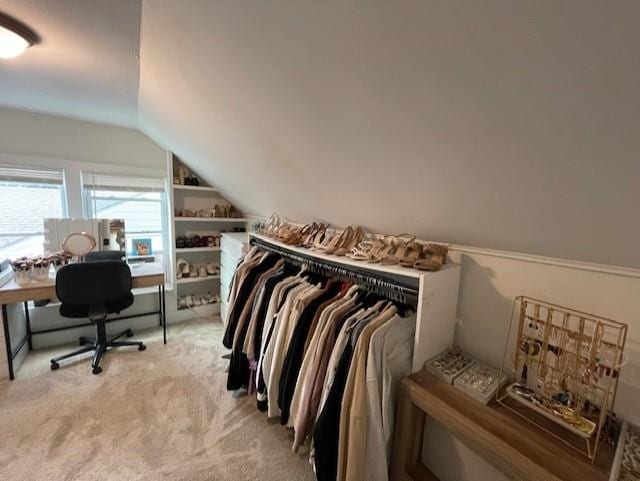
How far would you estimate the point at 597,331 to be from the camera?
0.86m

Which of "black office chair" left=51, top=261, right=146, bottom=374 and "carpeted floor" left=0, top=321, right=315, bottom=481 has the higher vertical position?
"black office chair" left=51, top=261, right=146, bottom=374

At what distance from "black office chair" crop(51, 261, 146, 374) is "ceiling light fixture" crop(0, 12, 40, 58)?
141 centimetres

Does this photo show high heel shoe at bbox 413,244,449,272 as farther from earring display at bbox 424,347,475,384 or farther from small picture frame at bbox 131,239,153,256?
small picture frame at bbox 131,239,153,256

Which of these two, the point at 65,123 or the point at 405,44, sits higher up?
the point at 65,123

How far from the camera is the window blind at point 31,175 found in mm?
2369

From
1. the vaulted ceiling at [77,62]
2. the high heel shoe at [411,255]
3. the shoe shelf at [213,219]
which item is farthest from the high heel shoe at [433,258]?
the shoe shelf at [213,219]

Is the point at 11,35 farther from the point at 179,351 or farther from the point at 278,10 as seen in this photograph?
the point at 179,351

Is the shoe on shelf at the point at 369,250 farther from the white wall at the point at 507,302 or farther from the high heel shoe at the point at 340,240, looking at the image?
the white wall at the point at 507,302

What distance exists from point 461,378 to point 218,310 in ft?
10.0

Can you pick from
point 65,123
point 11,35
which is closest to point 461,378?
point 11,35

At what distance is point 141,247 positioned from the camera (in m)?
3.11

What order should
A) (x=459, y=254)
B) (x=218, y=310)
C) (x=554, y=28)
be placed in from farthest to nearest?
1. (x=218, y=310)
2. (x=459, y=254)
3. (x=554, y=28)

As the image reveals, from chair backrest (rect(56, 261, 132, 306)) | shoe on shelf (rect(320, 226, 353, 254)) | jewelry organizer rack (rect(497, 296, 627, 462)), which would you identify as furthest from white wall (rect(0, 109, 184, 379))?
jewelry organizer rack (rect(497, 296, 627, 462))

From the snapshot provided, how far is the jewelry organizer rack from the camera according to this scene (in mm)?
873
